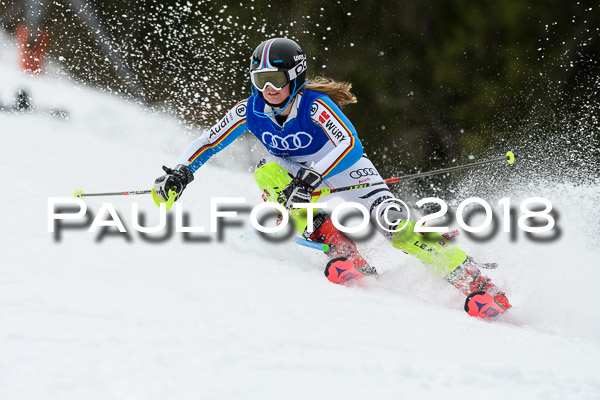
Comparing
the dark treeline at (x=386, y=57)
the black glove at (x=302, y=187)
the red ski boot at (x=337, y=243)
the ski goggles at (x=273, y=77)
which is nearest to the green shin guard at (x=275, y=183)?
the red ski boot at (x=337, y=243)

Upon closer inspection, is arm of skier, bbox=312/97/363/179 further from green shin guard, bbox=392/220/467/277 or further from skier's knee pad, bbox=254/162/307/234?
green shin guard, bbox=392/220/467/277

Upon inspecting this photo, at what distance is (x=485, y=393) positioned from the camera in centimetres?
150

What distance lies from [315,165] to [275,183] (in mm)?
299

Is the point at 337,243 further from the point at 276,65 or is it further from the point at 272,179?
the point at 276,65

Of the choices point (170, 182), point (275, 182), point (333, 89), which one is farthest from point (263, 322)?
point (333, 89)

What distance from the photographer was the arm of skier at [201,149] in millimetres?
3148

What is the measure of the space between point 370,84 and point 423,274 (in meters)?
5.30

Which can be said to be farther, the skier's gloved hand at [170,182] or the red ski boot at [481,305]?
the skier's gloved hand at [170,182]

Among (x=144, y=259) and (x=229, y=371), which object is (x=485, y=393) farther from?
(x=144, y=259)

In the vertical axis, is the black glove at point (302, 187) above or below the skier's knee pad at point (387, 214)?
above

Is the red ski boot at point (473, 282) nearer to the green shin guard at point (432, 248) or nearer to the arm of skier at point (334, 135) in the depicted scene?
the green shin guard at point (432, 248)

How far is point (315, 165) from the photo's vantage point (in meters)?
2.82

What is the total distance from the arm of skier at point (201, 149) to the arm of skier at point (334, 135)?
531 millimetres

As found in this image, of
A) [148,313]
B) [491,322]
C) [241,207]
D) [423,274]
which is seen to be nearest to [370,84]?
[241,207]
